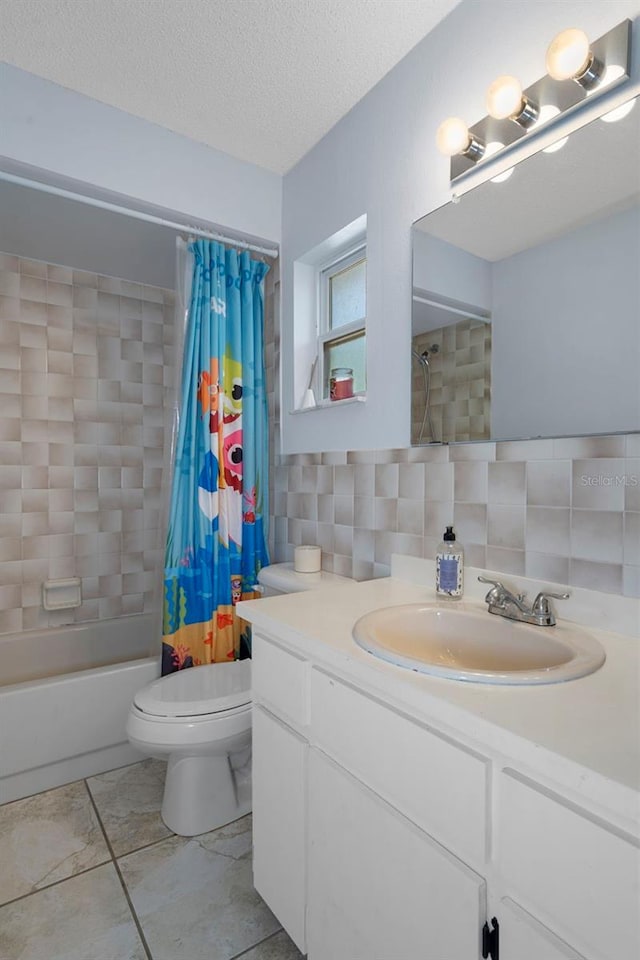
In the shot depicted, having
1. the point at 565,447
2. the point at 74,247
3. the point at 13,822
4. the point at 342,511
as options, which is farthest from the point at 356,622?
the point at 74,247

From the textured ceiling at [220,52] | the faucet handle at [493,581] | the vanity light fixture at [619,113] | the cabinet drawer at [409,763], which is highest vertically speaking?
the textured ceiling at [220,52]

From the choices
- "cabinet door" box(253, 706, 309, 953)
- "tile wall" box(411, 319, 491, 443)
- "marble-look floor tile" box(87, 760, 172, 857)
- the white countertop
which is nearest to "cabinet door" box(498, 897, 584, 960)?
the white countertop

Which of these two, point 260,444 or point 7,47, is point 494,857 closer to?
point 260,444

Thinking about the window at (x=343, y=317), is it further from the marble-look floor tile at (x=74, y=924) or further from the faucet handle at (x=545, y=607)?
the marble-look floor tile at (x=74, y=924)

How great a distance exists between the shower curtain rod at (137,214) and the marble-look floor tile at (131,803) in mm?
2206

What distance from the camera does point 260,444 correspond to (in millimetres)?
2199

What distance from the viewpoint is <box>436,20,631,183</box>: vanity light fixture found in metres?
1.03

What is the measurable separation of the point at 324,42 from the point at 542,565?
5.53ft

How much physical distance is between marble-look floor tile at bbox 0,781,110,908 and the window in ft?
5.92

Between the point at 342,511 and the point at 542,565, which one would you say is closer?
the point at 542,565

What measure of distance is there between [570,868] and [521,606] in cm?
58

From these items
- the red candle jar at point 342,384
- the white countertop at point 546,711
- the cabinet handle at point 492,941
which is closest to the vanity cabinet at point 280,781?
the white countertop at point 546,711

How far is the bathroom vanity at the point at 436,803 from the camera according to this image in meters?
0.57

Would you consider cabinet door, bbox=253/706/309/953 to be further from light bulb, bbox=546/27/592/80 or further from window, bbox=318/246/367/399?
light bulb, bbox=546/27/592/80
